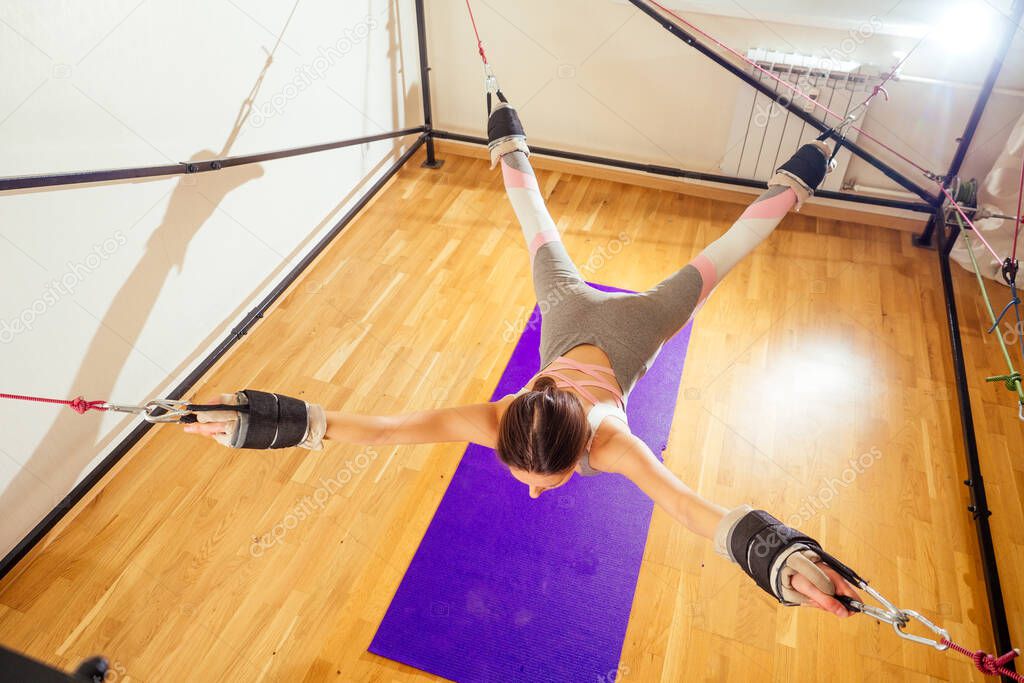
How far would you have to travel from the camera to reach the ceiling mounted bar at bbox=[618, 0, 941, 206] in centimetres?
316

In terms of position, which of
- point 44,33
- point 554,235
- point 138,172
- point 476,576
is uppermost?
point 44,33

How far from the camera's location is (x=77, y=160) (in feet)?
7.11

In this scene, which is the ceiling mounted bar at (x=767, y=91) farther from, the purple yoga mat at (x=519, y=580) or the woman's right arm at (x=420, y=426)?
the woman's right arm at (x=420, y=426)

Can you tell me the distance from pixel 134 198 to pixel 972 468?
9.72 feet

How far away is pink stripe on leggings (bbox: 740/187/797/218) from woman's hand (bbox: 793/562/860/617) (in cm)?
122

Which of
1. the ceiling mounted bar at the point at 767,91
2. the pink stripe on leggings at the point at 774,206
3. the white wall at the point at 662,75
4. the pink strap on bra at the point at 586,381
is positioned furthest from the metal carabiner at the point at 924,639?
the white wall at the point at 662,75

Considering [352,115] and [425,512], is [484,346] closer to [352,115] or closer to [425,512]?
[425,512]

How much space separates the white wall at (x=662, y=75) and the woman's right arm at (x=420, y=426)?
2.41 m

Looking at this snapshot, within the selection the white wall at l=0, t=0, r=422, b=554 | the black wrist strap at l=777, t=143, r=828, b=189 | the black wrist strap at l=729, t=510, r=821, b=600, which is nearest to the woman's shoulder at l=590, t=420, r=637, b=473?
the black wrist strap at l=729, t=510, r=821, b=600

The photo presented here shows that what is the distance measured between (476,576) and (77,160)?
1767 millimetres

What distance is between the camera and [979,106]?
3.02 meters

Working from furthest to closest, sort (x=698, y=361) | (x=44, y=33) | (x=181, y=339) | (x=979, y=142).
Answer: (x=979, y=142), (x=698, y=361), (x=181, y=339), (x=44, y=33)

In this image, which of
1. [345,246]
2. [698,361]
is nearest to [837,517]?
[698,361]

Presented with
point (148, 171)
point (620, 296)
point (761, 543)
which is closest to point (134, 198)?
point (148, 171)
